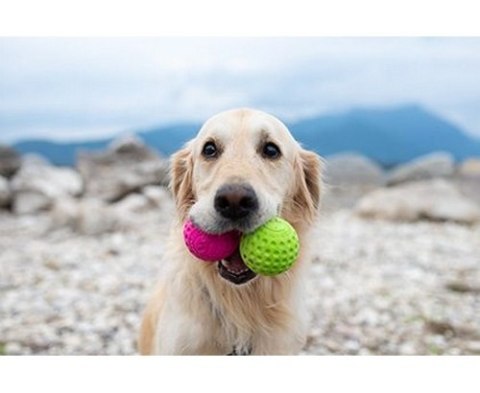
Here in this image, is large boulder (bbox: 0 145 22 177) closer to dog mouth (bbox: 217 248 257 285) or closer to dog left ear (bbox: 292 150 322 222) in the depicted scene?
dog left ear (bbox: 292 150 322 222)

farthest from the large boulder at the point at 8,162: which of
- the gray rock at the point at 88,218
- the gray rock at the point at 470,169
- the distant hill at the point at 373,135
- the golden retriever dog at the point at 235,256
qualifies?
the golden retriever dog at the point at 235,256

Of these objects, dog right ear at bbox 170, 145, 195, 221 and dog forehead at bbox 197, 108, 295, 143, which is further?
dog right ear at bbox 170, 145, 195, 221

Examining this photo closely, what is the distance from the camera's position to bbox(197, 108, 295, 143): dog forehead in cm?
199

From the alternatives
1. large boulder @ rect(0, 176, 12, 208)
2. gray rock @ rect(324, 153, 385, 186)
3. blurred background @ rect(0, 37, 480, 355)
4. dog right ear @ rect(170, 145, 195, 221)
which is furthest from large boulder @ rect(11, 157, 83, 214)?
dog right ear @ rect(170, 145, 195, 221)

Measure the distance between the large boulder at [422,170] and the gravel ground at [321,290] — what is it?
452mm

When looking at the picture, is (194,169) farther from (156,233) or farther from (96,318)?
(156,233)

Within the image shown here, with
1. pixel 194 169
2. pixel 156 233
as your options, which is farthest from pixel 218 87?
pixel 156 233

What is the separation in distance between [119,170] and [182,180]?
3.75 metres

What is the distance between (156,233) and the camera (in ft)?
16.3

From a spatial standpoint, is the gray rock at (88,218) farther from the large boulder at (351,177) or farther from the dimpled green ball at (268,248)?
the dimpled green ball at (268,248)

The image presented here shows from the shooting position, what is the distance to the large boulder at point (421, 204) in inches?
221

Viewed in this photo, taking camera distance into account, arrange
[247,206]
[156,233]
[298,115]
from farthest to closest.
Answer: [156,233]
[298,115]
[247,206]

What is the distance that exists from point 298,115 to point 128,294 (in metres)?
1.15
